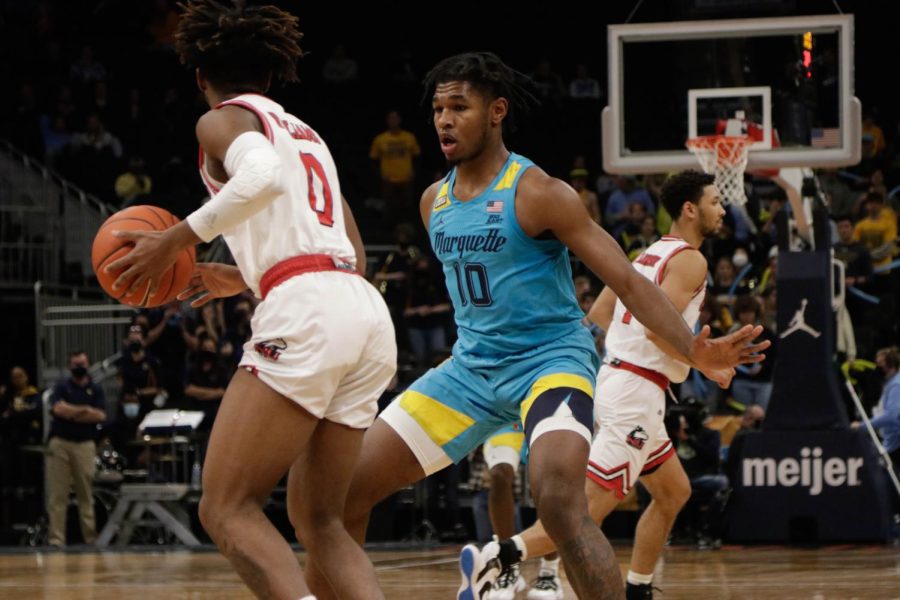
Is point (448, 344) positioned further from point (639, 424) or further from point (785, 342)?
point (639, 424)

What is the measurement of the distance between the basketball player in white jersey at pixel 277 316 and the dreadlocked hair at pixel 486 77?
92cm

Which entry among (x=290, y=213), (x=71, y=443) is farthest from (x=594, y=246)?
(x=71, y=443)

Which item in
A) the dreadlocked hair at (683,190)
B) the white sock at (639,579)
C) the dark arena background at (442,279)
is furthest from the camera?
the dark arena background at (442,279)

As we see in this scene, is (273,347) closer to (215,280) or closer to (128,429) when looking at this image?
(215,280)

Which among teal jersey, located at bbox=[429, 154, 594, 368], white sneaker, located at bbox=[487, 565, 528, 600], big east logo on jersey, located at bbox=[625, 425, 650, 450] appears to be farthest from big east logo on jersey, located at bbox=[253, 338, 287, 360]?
white sneaker, located at bbox=[487, 565, 528, 600]

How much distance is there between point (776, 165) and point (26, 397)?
852 centimetres

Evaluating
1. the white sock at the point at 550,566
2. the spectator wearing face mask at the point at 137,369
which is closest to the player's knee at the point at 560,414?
the white sock at the point at 550,566

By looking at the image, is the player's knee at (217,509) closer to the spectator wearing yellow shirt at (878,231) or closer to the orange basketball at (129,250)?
the orange basketball at (129,250)

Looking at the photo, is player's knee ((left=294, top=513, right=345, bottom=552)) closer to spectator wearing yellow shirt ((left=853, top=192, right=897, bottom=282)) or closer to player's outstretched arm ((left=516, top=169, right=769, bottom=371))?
player's outstretched arm ((left=516, top=169, right=769, bottom=371))

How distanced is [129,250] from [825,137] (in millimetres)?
8018

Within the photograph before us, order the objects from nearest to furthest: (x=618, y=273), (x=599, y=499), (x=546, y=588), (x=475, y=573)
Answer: (x=618, y=273)
(x=475, y=573)
(x=599, y=499)
(x=546, y=588)

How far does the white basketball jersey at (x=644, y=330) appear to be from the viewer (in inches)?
286

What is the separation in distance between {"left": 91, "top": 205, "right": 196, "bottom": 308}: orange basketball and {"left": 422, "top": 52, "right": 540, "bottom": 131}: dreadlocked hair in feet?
4.22

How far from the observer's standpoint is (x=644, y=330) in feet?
24.1
